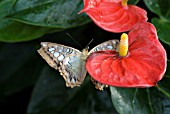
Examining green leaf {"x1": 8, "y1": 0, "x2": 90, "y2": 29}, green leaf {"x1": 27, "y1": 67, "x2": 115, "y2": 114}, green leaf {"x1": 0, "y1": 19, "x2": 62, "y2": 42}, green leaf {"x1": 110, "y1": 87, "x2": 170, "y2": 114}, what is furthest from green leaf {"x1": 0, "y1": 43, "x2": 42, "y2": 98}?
green leaf {"x1": 110, "y1": 87, "x2": 170, "y2": 114}

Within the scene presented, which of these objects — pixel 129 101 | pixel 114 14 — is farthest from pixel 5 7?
pixel 129 101

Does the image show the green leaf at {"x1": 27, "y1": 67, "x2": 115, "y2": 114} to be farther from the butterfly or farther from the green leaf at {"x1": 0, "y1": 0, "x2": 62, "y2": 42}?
the butterfly

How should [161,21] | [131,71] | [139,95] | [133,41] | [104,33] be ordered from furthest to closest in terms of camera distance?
[104,33] → [161,21] → [139,95] → [133,41] → [131,71]

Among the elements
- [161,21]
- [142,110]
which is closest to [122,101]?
[142,110]

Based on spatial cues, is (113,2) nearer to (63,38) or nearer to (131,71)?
(131,71)

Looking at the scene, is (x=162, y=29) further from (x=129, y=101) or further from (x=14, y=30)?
(x=14, y=30)

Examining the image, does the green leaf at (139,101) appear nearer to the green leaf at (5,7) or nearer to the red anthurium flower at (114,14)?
the red anthurium flower at (114,14)
